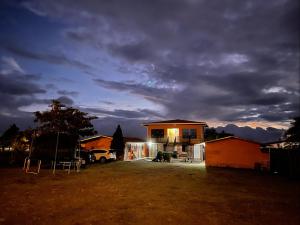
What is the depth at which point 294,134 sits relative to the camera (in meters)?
30.9

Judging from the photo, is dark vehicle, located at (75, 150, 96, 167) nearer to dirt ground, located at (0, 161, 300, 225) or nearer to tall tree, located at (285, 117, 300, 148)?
dirt ground, located at (0, 161, 300, 225)

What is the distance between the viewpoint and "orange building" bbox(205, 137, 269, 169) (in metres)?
24.0

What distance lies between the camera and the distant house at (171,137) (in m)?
36.7

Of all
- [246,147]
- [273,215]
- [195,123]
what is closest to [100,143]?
[195,123]

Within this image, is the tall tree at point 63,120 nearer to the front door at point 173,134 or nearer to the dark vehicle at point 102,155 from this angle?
the dark vehicle at point 102,155

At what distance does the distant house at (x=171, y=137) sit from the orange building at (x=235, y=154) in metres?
8.99

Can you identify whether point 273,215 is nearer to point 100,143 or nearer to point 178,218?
point 178,218

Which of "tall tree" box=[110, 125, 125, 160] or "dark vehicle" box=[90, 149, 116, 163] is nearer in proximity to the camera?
"dark vehicle" box=[90, 149, 116, 163]

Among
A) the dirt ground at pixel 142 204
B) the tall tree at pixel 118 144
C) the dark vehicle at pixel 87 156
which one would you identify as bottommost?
the dirt ground at pixel 142 204

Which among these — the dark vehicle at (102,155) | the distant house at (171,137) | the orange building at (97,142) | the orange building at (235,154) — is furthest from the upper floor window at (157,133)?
the orange building at (235,154)

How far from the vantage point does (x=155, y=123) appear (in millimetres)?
39031

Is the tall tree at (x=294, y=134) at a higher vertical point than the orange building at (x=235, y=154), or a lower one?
higher

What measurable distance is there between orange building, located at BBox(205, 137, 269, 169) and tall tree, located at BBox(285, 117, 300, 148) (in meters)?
9.65

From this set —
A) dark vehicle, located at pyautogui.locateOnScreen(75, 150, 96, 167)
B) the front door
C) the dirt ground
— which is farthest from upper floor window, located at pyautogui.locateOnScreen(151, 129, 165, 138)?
the dirt ground
